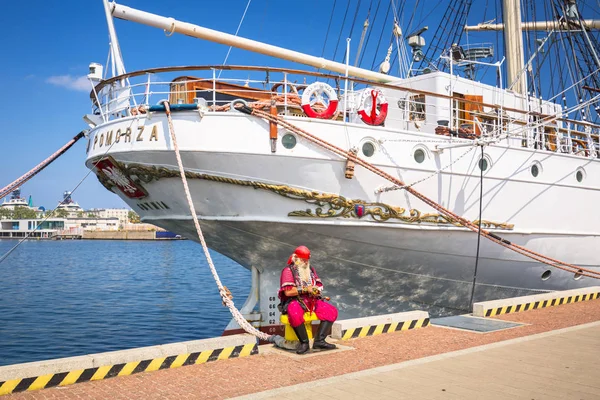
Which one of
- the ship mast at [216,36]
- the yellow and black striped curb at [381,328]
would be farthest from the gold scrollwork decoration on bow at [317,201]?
the ship mast at [216,36]

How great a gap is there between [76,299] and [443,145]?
19.0 meters

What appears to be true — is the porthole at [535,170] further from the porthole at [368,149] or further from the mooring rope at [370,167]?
the porthole at [368,149]

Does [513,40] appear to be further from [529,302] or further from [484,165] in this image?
[529,302]

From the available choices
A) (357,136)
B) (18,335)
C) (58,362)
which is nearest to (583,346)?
(357,136)

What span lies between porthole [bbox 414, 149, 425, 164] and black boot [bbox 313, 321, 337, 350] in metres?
5.33

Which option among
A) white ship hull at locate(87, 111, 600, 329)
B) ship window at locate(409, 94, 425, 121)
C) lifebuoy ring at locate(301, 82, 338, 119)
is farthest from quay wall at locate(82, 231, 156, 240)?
lifebuoy ring at locate(301, 82, 338, 119)

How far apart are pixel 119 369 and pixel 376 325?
3.77 m

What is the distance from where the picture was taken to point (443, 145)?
11961mm

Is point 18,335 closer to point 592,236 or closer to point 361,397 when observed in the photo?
point 361,397

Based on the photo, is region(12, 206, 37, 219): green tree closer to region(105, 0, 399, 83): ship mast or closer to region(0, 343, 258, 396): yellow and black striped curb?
region(105, 0, 399, 83): ship mast

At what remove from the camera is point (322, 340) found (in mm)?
7473

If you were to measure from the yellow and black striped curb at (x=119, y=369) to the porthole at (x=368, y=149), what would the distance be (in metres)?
5.11

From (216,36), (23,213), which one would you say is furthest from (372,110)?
(23,213)

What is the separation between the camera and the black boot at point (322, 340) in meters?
7.45
